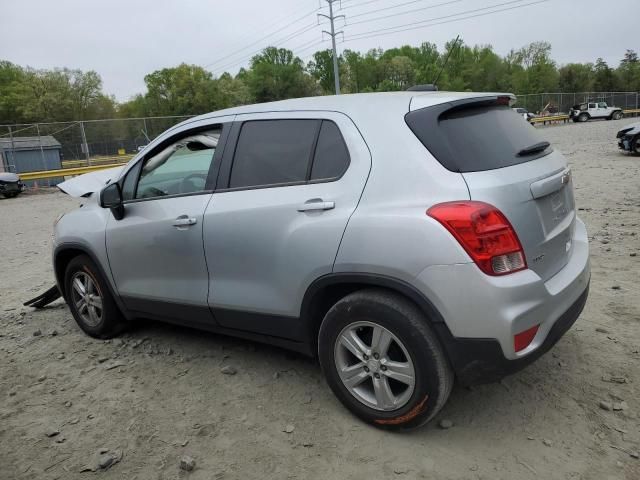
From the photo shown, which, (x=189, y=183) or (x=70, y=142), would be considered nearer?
(x=189, y=183)

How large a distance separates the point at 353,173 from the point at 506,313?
1.03 meters

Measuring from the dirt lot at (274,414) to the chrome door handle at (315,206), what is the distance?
1212 mm

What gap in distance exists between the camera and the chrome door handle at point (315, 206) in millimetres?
2697

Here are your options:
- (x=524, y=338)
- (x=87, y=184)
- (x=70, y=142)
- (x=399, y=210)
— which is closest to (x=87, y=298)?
(x=87, y=184)

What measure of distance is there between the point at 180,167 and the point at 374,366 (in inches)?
78.4

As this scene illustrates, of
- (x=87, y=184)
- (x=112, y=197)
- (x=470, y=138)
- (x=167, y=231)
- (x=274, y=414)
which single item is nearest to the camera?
(x=470, y=138)

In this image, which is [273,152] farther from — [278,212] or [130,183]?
[130,183]

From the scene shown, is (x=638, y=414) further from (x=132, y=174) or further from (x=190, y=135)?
(x=132, y=174)

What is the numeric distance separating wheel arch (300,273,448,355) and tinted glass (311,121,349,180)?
22.3 inches

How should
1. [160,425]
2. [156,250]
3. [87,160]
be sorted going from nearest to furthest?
[160,425] < [156,250] < [87,160]

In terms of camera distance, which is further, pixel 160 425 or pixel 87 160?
pixel 87 160

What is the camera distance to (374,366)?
2658mm

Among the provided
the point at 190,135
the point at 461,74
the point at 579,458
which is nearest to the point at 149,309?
the point at 190,135

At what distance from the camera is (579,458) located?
2475mm
